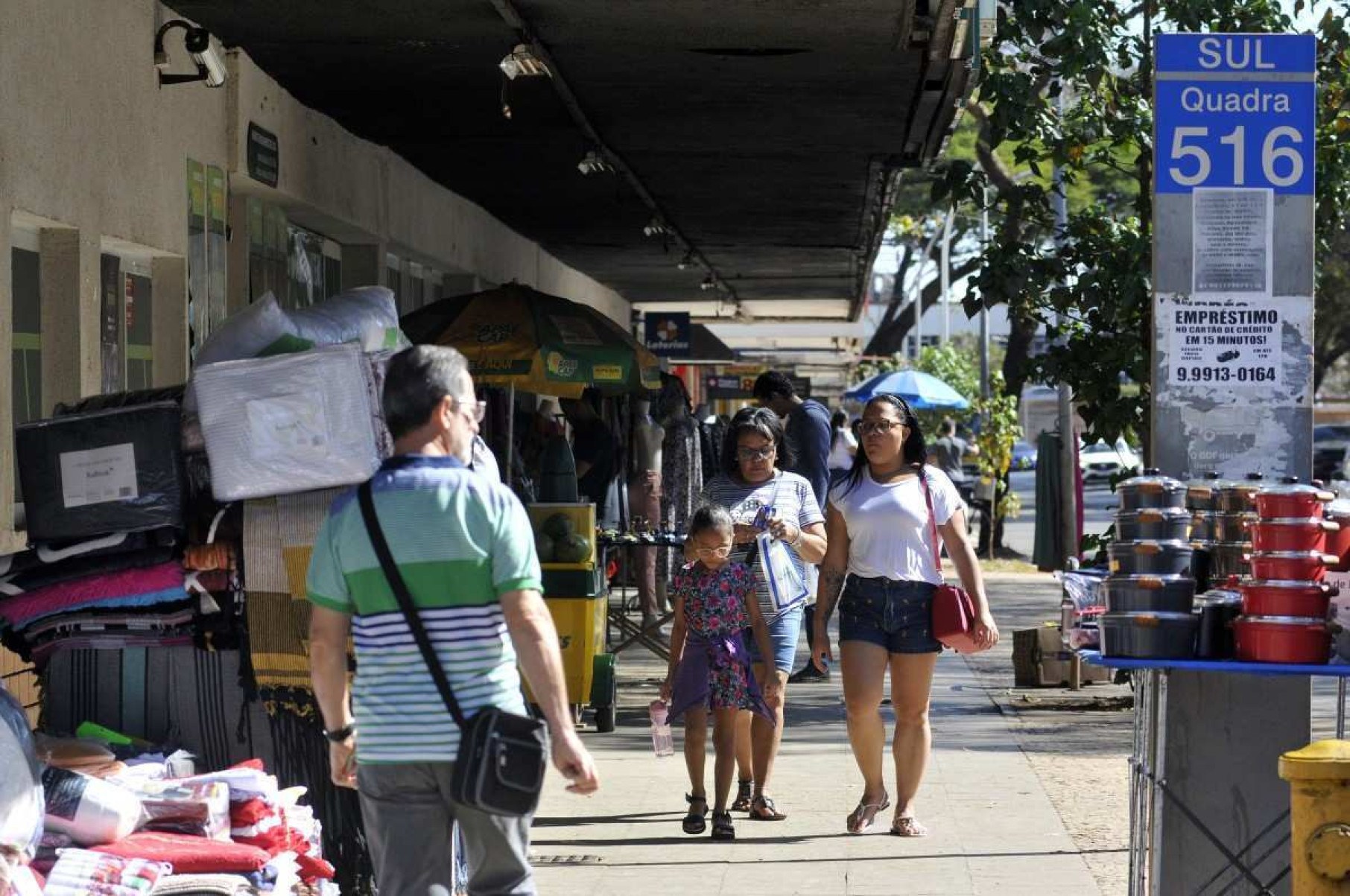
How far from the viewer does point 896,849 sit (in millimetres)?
8039

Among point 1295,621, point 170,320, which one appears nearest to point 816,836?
point 1295,621

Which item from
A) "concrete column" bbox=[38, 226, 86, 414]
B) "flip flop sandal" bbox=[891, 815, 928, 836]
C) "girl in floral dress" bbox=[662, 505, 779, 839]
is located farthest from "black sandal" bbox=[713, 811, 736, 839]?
"concrete column" bbox=[38, 226, 86, 414]

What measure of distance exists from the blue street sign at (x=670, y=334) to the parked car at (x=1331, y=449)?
21.1 m

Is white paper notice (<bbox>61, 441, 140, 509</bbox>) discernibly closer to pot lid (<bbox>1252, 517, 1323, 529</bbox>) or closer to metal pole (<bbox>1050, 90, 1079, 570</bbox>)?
pot lid (<bbox>1252, 517, 1323, 529</bbox>)

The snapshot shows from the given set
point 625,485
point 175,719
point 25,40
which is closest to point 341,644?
point 175,719

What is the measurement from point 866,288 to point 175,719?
69.1ft

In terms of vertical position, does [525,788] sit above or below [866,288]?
below

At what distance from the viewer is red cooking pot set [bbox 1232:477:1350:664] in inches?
218

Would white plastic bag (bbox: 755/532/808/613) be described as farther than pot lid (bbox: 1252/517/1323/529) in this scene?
Yes

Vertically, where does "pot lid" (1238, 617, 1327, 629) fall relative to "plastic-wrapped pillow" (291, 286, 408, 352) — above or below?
below

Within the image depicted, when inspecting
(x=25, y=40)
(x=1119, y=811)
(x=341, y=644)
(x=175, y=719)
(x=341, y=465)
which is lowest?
(x=1119, y=811)

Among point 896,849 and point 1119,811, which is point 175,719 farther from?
point 1119,811

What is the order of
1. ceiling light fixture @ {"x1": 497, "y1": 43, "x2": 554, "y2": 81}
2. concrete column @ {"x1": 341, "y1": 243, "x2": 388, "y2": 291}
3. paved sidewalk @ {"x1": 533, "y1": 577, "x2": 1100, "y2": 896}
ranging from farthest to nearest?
concrete column @ {"x1": 341, "y1": 243, "x2": 388, "y2": 291} < ceiling light fixture @ {"x1": 497, "y1": 43, "x2": 554, "y2": 81} < paved sidewalk @ {"x1": 533, "y1": 577, "x2": 1100, "y2": 896}

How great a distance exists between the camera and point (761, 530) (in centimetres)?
841
